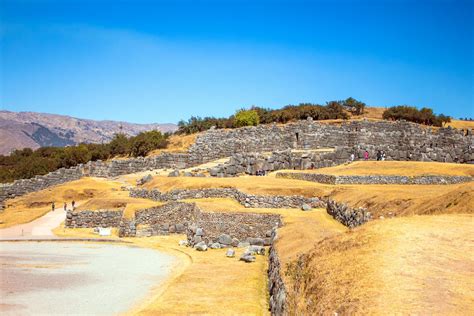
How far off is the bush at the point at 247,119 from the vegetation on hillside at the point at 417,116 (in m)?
18.6

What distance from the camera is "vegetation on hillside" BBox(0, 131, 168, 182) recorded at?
230 feet

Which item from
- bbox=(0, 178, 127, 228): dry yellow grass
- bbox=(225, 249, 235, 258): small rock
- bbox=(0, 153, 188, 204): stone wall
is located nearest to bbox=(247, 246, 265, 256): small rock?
bbox=(225, 249, 235, 258): small rock

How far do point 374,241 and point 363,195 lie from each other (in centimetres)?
1404

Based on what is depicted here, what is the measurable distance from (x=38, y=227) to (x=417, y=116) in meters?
53.1

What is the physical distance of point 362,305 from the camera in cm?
914

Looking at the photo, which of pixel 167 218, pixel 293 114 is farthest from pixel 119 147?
pixel 167 218

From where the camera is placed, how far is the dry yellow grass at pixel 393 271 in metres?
9.03

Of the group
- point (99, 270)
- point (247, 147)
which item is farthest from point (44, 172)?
point (99, 270)

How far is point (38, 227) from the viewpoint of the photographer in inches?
1547

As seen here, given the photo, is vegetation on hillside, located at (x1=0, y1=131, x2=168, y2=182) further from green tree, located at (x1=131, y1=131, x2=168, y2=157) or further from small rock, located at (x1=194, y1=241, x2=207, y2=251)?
small rock, located at (x1=194, y1=241, x2=207, y2=251)

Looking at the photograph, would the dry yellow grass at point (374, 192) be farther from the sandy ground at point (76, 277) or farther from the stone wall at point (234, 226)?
the sandy ground at point (76, 277)

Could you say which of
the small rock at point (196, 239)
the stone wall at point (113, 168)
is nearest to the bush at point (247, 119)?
the stone wall at point (113, 168)

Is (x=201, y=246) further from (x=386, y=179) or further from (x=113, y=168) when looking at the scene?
(x=113, y=168)

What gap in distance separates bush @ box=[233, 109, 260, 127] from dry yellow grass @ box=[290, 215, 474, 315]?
61940mm
